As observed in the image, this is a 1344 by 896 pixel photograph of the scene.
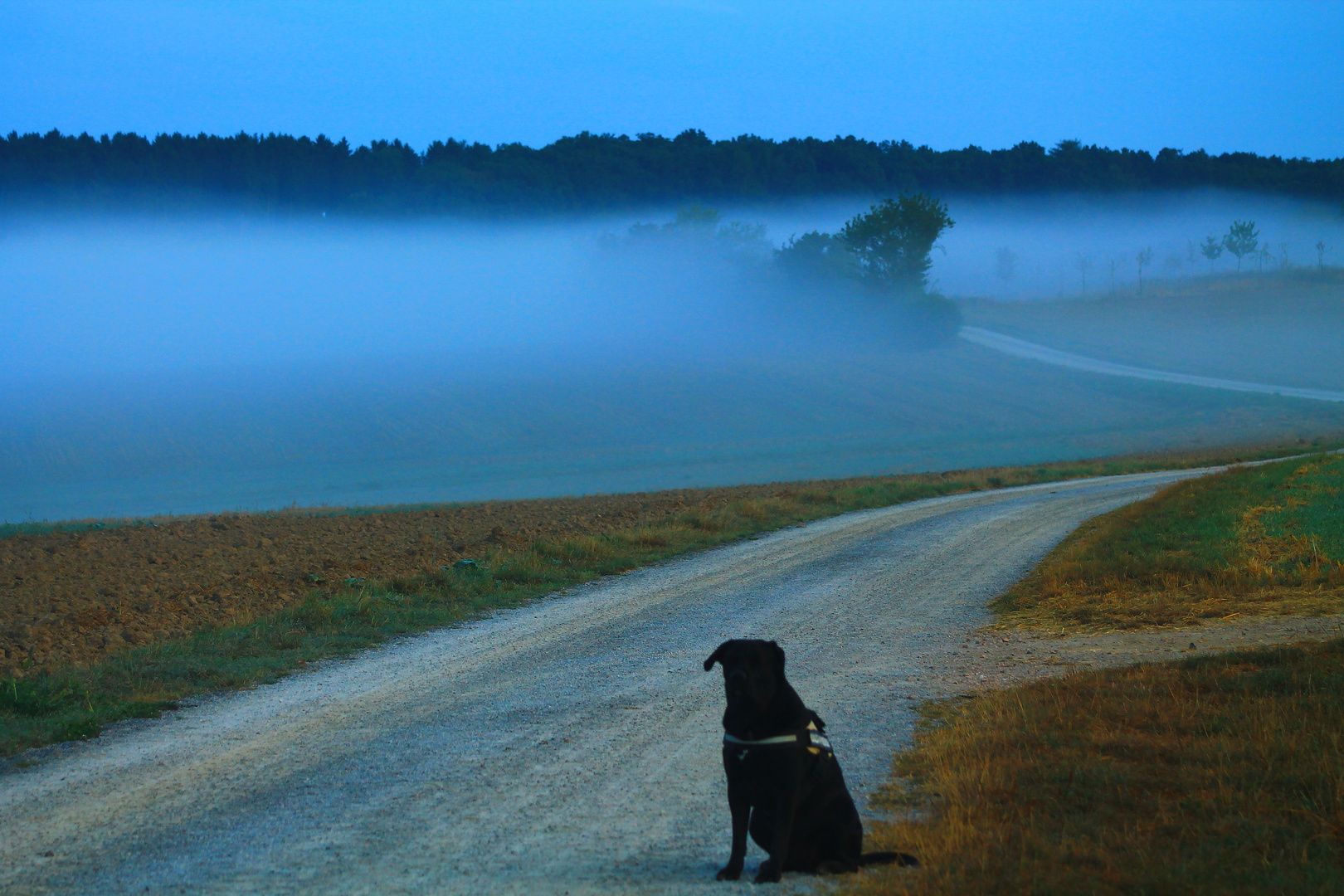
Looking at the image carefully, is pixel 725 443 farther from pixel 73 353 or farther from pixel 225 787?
pixel 73 353

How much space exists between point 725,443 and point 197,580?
5025 centimetres

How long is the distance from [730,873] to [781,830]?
38cm

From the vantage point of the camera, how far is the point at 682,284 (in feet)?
423

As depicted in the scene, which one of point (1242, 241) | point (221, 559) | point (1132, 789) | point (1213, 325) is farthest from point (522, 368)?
point (1242, 241)

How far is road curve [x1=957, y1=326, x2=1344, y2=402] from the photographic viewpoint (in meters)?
82.1

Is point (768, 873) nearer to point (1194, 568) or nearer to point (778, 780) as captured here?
point (778, 780)

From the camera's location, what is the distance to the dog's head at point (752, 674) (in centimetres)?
472

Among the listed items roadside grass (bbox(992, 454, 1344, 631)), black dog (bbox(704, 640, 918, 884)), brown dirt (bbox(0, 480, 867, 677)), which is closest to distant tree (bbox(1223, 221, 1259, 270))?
brown dirt (bbox(0, 480, 867, 677))

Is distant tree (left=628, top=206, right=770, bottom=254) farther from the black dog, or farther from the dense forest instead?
the black dog

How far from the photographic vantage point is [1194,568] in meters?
14.3

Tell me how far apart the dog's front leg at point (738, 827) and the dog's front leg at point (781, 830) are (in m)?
0.13

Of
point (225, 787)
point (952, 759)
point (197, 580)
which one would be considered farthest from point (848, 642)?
point (197, 580)

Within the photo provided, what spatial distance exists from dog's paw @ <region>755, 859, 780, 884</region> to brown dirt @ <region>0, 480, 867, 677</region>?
9.27m

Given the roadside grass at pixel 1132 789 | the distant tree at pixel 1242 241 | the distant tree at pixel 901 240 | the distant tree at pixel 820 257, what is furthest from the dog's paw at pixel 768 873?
the distant tree at pixel 1242 241
